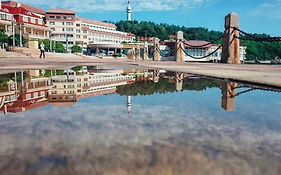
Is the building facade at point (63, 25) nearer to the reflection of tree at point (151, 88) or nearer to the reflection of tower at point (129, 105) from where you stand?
the reflection of tree at point (151, 88)

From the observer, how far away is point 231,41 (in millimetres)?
12766

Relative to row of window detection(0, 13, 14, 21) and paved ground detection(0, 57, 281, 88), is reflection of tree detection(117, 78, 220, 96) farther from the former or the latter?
row of window detection(0, 13, 14, 21)

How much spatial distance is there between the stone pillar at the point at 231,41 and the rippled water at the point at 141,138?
34.4 feet

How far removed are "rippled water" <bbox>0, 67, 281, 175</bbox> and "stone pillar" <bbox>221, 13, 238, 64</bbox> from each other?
10.5 metres

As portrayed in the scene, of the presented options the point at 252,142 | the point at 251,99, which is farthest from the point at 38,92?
the point at 252,142

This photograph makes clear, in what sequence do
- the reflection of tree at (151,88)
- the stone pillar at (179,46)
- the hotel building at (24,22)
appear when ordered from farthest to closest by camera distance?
the hotel building at (24,22) < the stone pillar at (179,46) < the reflection of tree at (151,88)

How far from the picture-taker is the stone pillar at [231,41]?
1268 centimetres

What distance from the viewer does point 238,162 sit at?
49.2 inches

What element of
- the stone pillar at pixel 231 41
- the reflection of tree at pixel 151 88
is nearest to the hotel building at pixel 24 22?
the stone pillar at pixel 231 41

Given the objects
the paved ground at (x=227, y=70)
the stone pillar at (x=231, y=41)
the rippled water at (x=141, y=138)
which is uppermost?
the stone pillar at (x=231, y=41)

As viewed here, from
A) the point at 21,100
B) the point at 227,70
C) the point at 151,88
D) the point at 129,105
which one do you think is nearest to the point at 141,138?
the point at 129,105

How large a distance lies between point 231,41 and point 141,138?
11954mm

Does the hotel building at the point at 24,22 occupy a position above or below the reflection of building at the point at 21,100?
above

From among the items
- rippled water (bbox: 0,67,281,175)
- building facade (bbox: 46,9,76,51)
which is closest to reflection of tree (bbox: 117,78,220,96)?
rippled water (bbox: 0,67,281,175)
